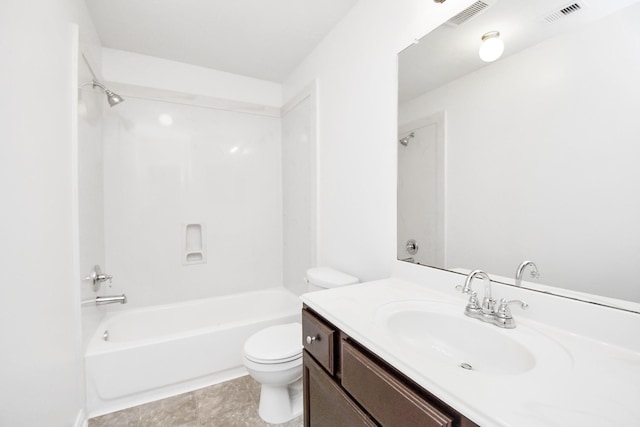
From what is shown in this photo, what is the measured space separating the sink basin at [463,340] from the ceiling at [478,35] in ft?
2.81

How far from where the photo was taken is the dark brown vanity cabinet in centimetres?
61

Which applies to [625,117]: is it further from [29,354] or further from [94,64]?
[94,64]

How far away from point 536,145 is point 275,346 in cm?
153

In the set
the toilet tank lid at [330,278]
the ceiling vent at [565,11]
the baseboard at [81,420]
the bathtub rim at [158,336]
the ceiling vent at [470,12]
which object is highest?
the ceiling vent at [470,12]

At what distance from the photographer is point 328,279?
1692mm

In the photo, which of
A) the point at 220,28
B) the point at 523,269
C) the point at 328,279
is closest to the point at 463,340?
the point at 523,269

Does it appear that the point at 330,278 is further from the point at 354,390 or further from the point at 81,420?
the point at 81,420

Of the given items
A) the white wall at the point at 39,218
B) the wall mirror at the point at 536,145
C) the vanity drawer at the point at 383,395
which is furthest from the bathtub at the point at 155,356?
the wall mirror at the point at 536,145

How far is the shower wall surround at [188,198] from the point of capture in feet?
7.57

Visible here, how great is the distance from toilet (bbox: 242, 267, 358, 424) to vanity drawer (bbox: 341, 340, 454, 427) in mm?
718

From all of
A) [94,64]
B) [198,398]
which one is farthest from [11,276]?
[94,64]

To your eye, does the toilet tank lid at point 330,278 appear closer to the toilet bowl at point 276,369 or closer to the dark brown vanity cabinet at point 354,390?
the toilet bowl at point 276,369

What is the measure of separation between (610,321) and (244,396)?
6.12 ft

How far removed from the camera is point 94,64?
6.29 feet
